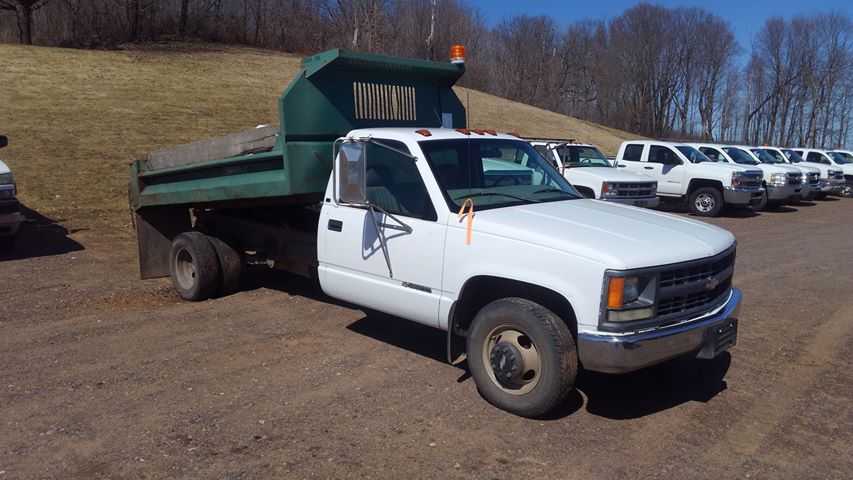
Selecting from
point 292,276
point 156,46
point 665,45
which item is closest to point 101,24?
point 156,46

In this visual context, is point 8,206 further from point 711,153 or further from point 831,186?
point 831,186

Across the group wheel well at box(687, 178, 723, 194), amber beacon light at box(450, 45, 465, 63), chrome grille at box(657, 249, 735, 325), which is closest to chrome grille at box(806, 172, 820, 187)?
wheel well at box(687, 178, 723, 194)

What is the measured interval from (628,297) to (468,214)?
1.28m

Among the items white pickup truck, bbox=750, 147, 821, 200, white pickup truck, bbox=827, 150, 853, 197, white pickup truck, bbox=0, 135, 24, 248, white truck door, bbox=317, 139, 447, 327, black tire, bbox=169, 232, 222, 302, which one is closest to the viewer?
white truck door, bbox=317, 139, 447, 327

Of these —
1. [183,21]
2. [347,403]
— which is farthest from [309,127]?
[183,21]

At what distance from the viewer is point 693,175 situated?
18.4 metres

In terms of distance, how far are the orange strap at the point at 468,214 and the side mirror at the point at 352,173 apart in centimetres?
74

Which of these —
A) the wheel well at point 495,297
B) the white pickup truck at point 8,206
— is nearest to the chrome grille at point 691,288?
the wheel well at point 495,297

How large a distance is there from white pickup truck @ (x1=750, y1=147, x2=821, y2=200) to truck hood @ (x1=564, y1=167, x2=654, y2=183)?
9.02 metres

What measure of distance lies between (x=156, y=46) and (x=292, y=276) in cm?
3397

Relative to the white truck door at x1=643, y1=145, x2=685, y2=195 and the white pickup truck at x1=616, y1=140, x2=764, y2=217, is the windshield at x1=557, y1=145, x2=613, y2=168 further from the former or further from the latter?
the white truck door at x1=643, y1=145, x2=685, y2=195

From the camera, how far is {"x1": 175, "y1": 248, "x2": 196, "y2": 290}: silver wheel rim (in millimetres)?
8023

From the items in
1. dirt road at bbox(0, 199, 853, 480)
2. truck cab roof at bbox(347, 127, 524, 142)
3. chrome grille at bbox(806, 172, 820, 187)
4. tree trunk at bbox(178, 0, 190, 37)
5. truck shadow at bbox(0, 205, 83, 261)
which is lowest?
truck shadow at bbox(0, 205, 83, 261)

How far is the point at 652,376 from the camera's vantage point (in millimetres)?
5621
